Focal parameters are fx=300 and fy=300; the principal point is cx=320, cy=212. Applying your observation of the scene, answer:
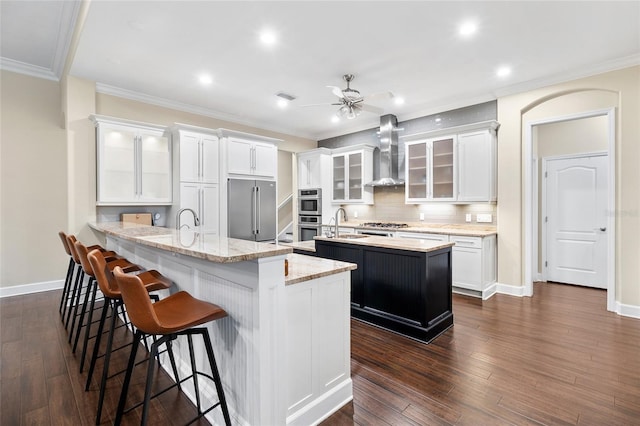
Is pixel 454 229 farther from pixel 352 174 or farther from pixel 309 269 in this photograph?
pixel 309 269

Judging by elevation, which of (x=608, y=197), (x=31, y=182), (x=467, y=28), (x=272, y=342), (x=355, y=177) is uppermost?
(x=467, y=28)

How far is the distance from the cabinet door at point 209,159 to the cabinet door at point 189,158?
71 millimetres

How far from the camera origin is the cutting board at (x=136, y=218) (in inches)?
172

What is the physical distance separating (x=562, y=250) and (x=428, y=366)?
427cm

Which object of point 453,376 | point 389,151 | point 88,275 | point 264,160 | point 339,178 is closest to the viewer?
point 453,376

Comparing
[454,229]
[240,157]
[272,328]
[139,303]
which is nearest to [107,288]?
[139,303]

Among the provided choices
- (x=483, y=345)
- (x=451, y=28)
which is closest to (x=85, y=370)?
(x=483, y=345)

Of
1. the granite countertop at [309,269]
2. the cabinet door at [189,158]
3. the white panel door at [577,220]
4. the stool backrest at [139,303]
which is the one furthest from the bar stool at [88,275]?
the white panel door at [577,220]

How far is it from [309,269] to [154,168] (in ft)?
12.4

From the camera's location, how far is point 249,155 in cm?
528

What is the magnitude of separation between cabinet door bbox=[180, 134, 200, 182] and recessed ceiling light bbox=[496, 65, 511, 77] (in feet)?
14.3

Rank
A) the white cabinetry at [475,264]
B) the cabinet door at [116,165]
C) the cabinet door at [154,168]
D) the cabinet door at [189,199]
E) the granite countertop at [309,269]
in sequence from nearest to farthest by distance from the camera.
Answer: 1. the granite countertop at [309,269]
2. the cabinet door at [116,165]
3. the white cabinetry at [475,264]
4. the cabinet door at [154,168]
5. the cabinet door at [189,199]

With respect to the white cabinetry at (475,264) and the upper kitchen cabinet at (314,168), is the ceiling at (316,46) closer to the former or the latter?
the upper kitchen cabinet at (314,168)

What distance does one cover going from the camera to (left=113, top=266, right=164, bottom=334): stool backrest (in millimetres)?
1345
